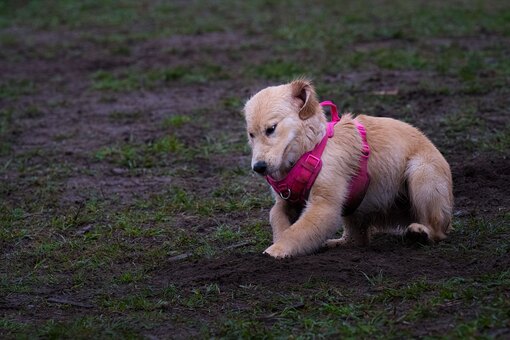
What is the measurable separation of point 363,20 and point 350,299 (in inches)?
412

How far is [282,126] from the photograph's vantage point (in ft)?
18.4

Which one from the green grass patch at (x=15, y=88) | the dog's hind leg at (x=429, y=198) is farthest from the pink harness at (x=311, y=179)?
the green grass patch at (x=15, y=88)

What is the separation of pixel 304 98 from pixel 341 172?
1.85ft

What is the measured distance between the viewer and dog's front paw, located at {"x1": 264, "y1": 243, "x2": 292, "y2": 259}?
18.1 feet

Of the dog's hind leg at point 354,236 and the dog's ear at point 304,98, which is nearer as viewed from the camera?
the dog's ear at point 304,98

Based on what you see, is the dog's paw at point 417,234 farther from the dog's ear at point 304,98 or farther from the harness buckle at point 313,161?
the dog's ear at point 304,98

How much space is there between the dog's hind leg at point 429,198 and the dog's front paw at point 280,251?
0.88 m

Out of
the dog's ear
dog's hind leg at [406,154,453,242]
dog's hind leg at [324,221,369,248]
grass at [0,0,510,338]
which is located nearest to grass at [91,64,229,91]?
grass at [0,0,510,338]

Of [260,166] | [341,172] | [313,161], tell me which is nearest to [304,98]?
[313,161]

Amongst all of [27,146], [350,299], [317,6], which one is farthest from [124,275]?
[317,6]

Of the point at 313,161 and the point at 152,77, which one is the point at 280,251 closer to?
the point at 313,161

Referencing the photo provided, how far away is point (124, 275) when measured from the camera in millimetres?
5797

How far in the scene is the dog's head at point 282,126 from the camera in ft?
18.1

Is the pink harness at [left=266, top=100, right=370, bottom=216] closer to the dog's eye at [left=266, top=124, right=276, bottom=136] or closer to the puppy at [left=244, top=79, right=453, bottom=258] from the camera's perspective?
the puppy at [left=244, top=79, right=453, bottom=258]
